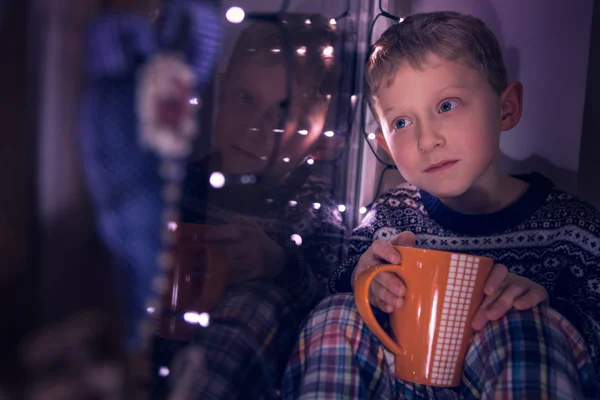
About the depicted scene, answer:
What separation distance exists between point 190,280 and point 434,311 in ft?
0.87

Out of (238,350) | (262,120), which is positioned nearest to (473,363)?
(238,350)

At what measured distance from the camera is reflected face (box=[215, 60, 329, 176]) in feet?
1.66

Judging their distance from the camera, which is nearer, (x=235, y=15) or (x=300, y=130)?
(x=235, y=15)

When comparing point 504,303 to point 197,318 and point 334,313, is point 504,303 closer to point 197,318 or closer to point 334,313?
point 334,313

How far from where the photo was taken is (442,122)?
2.35ft

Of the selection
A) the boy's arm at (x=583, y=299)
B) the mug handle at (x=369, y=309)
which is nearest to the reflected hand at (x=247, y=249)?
the mug handle at (x=369, y=309)

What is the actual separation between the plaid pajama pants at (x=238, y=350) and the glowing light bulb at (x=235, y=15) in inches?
11.0

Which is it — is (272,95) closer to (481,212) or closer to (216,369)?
(216,369)

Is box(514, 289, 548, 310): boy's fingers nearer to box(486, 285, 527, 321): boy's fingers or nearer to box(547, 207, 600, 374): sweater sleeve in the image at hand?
box(486, 285, 527, 321): boy's fingers

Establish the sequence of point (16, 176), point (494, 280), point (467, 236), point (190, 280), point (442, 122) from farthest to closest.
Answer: point (467, 236)
point (442, 122)
point (494, 280)
point (190, 280)
point (16, 176)

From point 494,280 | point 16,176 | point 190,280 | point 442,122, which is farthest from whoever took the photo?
point 442,122

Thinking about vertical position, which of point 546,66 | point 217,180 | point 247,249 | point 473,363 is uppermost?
point 546,66

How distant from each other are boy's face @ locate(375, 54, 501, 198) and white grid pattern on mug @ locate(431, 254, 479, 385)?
9.2 inches

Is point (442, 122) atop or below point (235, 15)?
below
